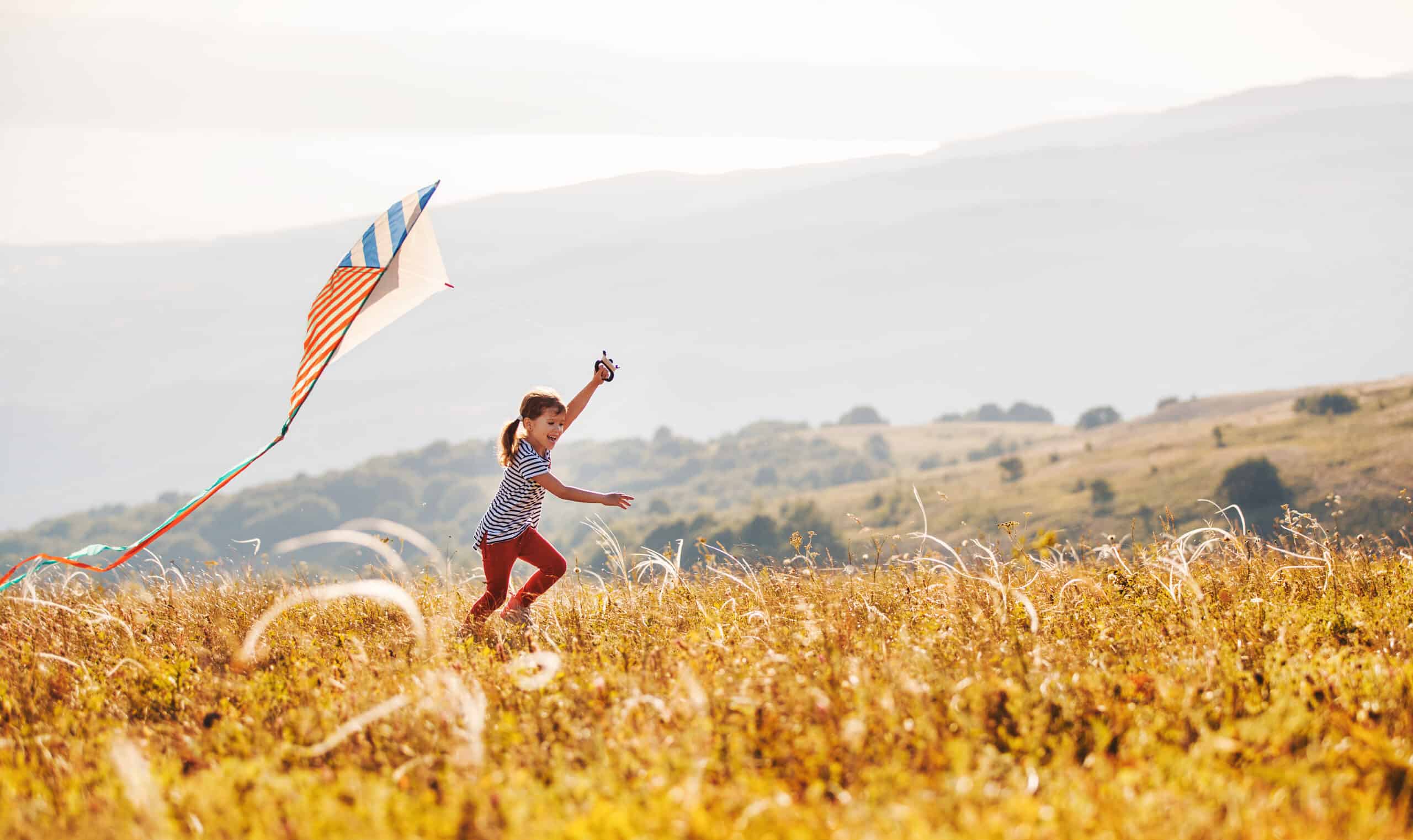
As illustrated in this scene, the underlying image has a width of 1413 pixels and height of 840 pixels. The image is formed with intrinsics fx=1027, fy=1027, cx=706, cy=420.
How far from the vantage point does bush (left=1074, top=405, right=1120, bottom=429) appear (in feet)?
628

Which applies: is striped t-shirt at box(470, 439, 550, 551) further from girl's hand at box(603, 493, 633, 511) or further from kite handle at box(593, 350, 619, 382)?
kite handle at box(593, 350, 619, 382)

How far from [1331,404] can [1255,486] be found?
90.8 ft

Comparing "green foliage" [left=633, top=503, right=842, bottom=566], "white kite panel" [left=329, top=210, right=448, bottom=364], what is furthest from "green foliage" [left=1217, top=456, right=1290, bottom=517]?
"white kite panel" [left=329, top=210, right=448, bottom=364]

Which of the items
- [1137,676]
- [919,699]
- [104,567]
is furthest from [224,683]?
[1137,676]

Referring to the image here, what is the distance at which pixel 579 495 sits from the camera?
6910mm

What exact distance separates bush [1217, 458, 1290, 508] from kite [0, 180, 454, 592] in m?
106

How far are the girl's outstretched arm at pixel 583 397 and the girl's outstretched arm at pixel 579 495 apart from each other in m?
0.45

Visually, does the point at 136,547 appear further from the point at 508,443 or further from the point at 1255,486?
the point at 1255,486

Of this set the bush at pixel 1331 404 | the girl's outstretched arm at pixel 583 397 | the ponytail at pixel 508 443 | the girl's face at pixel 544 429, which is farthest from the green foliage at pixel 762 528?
the girl's face at pixel 544 429

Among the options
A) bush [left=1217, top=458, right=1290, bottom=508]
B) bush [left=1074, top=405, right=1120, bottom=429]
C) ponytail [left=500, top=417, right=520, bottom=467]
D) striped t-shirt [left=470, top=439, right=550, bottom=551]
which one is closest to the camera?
striped t-shirt [left=470, top=439, right=550, bottom=551]

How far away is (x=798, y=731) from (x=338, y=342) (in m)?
4.59

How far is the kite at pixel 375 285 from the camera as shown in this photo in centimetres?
763

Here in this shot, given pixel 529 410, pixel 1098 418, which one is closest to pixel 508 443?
pixel 529 410

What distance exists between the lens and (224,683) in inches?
232
